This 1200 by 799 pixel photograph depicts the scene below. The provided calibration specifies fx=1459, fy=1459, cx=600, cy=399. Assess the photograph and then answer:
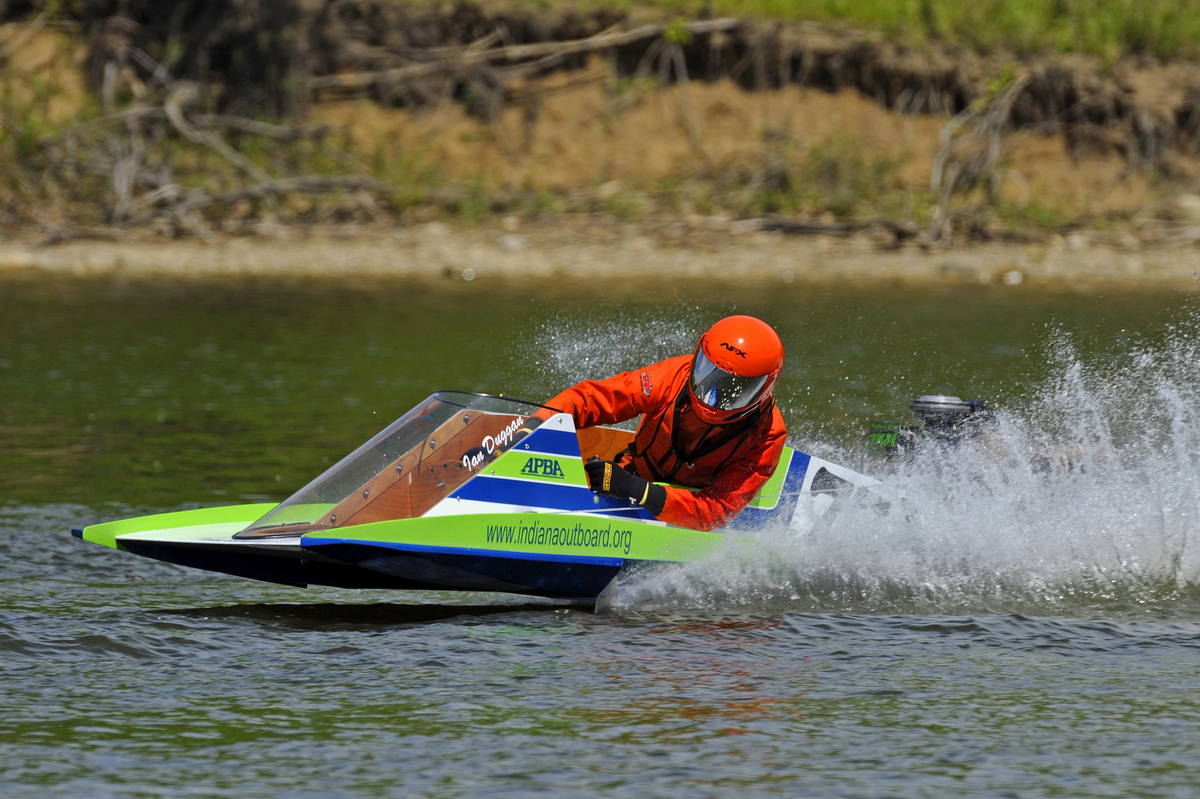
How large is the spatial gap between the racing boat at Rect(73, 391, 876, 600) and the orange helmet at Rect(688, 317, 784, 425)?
0.65m

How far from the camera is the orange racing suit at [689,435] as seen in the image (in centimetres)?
749

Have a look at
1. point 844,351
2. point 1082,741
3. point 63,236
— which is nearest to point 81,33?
point 63,236

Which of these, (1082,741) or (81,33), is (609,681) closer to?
(1082,741)

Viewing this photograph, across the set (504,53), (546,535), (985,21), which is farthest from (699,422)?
(985,21)

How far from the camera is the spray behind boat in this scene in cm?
812

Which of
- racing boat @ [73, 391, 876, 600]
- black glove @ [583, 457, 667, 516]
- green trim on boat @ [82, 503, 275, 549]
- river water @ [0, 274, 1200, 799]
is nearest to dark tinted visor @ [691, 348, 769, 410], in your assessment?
black glove @ [583, 457, 667, 516]

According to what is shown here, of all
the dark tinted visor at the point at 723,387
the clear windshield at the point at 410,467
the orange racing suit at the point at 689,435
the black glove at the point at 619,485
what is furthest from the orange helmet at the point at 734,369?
the clear windshield at the point at 410,467

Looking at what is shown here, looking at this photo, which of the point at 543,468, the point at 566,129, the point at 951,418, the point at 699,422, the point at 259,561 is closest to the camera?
the point at 259,561

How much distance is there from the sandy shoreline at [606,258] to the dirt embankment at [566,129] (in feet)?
1.29

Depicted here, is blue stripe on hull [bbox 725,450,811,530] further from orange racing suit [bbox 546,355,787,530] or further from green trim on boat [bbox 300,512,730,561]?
green trim on boat [bbox 300,512,730,561]

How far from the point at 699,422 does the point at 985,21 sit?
2247 centimetres

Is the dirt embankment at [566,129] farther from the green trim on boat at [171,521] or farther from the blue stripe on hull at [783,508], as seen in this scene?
the green trim on boat at [171,521]

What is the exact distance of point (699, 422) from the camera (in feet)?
25.0

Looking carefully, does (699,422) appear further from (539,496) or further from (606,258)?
(606,258)
